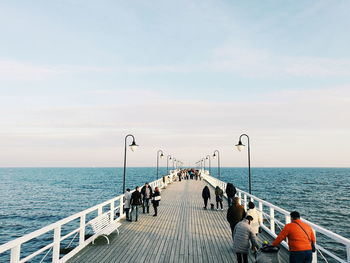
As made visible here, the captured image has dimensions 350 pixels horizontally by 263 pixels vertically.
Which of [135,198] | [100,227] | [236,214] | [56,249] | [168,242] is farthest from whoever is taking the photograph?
[135,198]

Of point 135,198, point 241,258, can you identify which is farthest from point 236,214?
point 135,198

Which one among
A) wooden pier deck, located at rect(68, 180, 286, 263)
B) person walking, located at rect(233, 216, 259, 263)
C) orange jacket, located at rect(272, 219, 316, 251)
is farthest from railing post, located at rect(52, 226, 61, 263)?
orange jacket, located at rect(272, 219, 316, 251)

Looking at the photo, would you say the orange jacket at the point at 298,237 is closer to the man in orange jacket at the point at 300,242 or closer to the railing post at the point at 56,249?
the man in orange jacket at the point at 300,242

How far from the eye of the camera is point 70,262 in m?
7.16

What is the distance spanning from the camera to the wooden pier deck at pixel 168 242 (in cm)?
758

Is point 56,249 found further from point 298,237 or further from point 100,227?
point 298,237

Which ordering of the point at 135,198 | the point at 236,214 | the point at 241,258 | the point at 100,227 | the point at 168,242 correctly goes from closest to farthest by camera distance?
the point at 241,258, the point at 236,214, the point at 168,242, the point at 100,227, the point at 135,198

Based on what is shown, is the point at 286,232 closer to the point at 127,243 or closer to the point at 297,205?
the point at 127,243

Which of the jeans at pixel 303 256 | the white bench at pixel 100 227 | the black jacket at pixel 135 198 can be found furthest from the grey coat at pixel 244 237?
the black jacket at pixel 135 198

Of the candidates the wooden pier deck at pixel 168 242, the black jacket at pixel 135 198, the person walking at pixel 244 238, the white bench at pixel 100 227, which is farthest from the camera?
the black jacket at pixel 135 198

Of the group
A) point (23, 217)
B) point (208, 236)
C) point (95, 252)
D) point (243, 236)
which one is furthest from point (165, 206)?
point (23, 217)

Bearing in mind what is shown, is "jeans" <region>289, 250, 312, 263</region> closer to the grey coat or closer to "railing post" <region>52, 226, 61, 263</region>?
the grey coat

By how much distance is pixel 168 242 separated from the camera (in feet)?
29.8

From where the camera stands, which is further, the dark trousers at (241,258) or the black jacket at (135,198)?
the black jacket at (135,198)
